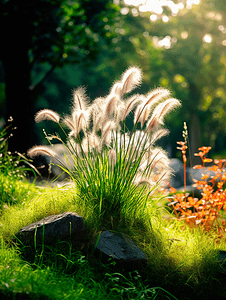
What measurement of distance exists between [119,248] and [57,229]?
588 mm

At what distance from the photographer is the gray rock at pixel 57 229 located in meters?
2.55

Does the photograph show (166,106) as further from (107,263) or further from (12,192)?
(12,192)

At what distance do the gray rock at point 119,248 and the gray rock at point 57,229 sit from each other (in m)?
0.24

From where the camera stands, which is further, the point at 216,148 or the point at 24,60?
the point at 216,148

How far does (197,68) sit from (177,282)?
16747 mm

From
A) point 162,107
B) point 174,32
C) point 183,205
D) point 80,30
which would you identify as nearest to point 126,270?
point 183,205

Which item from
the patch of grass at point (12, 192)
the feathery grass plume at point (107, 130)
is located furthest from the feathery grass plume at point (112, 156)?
the patch of grass at point (12, 192)

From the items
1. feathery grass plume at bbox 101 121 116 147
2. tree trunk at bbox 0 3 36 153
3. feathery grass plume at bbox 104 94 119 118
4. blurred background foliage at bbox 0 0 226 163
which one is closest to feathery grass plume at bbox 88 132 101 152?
feathery grass plume at bbox 101 121 116 147

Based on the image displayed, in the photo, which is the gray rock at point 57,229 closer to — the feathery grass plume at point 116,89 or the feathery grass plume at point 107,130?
the feathery grass plume at point 107,130

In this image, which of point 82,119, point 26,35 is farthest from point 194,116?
point 82,119

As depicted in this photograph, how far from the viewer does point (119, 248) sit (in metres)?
2.58

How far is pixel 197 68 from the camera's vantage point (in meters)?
17.4

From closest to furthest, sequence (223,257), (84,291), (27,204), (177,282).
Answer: (84,291)
(177,282)
(223,257)
(27,204)

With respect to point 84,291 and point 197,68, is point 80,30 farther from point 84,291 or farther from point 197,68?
point 197,68
